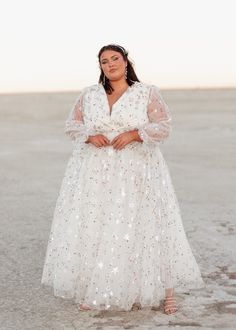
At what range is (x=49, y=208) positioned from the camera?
873 cm

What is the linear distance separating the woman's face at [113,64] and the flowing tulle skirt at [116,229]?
19.5 inches

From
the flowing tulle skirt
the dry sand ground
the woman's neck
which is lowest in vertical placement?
the dry sand ground

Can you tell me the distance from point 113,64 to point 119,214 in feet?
3.37

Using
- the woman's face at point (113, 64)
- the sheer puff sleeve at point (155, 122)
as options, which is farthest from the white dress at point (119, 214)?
the woman's face at point (113, 64)

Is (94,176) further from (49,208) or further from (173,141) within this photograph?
(173,141)

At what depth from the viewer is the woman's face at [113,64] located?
4457 millimetres

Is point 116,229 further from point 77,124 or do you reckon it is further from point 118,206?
point 77,124

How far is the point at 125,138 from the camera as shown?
4.32 metres

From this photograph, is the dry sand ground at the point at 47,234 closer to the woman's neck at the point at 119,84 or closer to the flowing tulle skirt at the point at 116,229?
the flowing tulle skirt at the point at 116,229

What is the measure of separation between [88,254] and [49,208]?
4395mm

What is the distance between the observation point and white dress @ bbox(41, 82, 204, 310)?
14.3 ft

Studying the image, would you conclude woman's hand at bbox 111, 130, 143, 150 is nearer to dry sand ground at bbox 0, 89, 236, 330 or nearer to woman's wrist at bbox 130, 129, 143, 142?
woman's wrist at bbox 130, 129, 143, 142

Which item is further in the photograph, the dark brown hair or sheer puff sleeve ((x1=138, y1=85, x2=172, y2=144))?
the dark brown hair

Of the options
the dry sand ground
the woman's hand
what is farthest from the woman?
the dry sand ground
